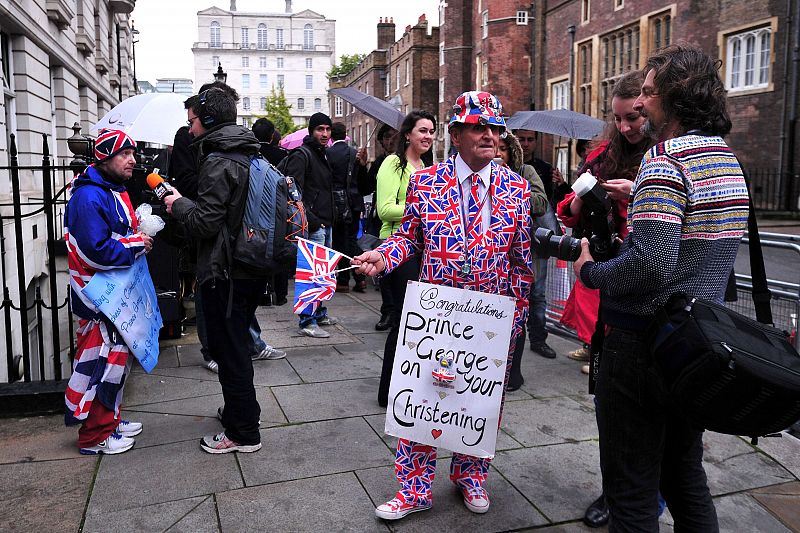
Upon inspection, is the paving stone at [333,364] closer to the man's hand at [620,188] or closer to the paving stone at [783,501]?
the paving stone at [783,501]

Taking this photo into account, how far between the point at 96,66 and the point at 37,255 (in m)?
14.5

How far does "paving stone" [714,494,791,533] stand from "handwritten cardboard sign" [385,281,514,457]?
4.20ft

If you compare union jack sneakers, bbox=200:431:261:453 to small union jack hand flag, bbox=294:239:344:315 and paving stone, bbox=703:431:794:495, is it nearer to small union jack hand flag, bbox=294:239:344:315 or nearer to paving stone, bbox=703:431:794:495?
small union jack hand flag, bbox=294:239:344:315

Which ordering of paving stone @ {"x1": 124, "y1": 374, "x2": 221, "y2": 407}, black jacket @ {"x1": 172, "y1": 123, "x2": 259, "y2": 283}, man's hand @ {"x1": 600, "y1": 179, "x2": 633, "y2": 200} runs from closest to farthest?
man's hand @ {"x1": 600, "y1": 179, "x2": 633, "y2": 200} → black jacket @ {"x1": 172, "y1": 123, "x2": 259, "y2": 283} → paving stone @ {"x1": 124, "y1": 374, "x2": 221, "y2": 407}

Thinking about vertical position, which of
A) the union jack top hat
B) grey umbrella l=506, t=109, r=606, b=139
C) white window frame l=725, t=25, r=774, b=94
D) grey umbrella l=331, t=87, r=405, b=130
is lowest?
the union jack top hat

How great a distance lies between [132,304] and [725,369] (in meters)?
3.30

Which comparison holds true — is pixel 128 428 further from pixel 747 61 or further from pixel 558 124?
pixel 747 61

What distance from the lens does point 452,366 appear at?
3.17 metres

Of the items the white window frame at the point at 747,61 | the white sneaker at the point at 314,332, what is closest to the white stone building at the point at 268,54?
the white window frame at the point at 747,61

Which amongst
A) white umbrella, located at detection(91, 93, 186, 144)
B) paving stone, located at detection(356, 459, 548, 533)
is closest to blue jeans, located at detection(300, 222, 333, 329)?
white umbrella, located at detection(91, 93, 186, 144)

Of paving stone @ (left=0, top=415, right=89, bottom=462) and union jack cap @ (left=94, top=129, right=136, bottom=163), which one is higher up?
union jack cap @ (left=94, top=129, right=136, bottom=163)

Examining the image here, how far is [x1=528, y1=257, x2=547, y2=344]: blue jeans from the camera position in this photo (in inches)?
248

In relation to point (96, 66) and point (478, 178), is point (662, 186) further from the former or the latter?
point (96, 66)

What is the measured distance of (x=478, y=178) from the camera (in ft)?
10.6
